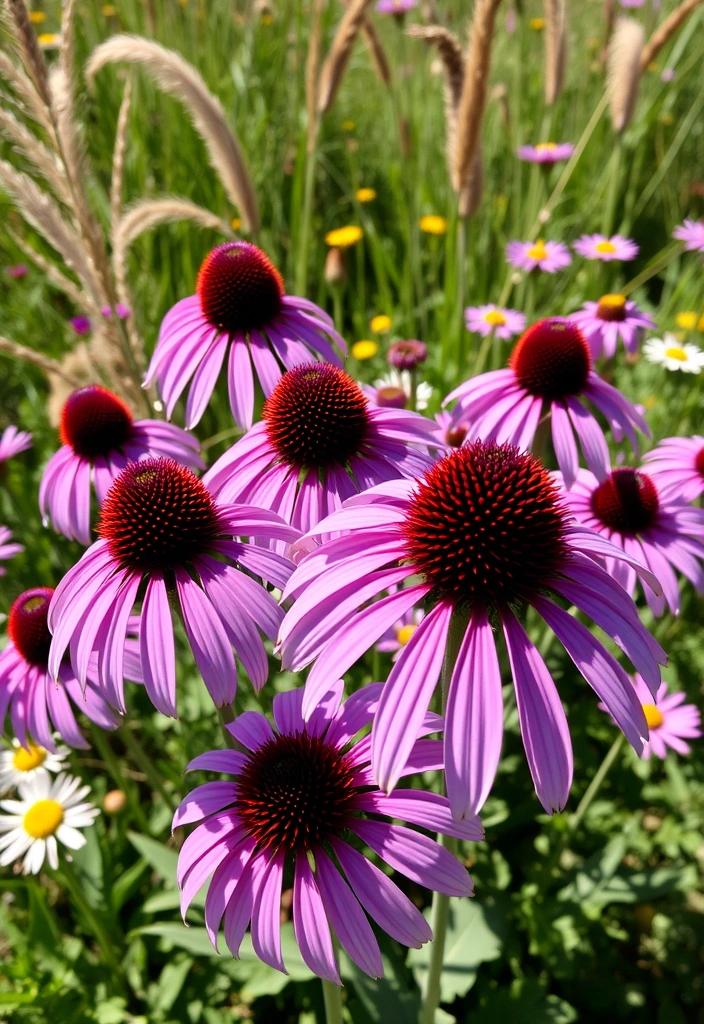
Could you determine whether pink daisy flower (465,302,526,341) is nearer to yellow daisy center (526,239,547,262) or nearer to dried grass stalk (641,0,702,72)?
yellow daisy center (526,239,547,262)

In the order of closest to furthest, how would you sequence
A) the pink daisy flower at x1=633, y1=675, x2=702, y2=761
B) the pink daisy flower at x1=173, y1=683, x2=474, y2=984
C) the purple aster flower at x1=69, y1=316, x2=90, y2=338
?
the pink daisy flower at x1=173, y1=683, x2=474, y2=984 → the pink daisy flower at x1=633, y1=675, x2=702, y2=761 → the purple aster flower at x1=69, y1=316, x2=90, y2=338

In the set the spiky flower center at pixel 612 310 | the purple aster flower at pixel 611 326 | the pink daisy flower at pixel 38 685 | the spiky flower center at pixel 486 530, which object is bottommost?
the pink daisy flower at pixel 38 685

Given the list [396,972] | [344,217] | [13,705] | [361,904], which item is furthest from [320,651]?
[344,217]

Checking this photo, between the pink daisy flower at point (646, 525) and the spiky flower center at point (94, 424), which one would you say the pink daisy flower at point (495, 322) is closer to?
the pink daisy flower at point (646, 525)

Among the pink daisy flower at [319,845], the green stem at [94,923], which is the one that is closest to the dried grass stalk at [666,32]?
the pink daisy flower at [319,845]

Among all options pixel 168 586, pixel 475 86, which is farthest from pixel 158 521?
pixel 475 86

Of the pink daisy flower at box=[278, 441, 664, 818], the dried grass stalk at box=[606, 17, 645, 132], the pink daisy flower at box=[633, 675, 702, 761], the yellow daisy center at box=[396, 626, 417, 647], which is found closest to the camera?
the pink daisy flower at box=[278, 441, 664, 818]

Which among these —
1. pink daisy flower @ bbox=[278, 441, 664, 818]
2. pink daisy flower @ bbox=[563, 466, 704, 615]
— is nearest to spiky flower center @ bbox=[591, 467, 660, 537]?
pink daisy flower @ bbox=[563, 466, 704, 615]
